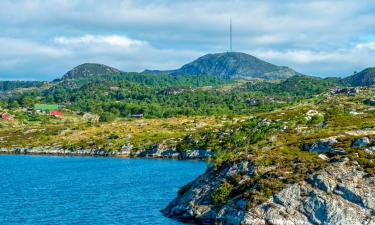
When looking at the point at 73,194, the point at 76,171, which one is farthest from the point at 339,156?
the point at 76,171

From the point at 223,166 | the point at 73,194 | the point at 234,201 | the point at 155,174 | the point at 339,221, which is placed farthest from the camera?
the point at 155,174

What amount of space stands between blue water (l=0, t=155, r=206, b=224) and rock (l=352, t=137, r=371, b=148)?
4073cm

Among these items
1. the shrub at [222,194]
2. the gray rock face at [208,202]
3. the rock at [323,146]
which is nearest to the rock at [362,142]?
the rock at [323,146]

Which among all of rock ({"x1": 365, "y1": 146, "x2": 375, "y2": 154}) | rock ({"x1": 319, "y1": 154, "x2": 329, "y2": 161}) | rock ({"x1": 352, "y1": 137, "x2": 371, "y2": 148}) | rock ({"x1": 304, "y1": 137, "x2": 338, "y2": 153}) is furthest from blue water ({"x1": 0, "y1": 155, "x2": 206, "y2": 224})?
rock ({"x1": 352, "y1": 137, "x2": 371, "y2": 148})

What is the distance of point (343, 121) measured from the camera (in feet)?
577

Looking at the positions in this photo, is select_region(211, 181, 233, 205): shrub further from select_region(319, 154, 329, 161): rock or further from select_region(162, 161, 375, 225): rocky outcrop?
select_region(319, 154, 329, 161): rock

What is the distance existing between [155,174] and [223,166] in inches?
2510

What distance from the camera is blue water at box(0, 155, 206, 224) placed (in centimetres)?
10438

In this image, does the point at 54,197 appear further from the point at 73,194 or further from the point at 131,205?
the point at 131,205

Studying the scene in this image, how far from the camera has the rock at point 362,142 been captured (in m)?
108

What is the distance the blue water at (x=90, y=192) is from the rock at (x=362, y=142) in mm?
40725

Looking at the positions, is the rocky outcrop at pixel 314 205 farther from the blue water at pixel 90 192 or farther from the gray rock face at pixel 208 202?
the blue water at pixel 90 192

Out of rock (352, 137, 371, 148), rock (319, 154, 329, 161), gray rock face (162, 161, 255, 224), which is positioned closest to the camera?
gray rock face (162, 161, 255, 224)

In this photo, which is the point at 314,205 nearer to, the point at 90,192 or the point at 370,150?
the point at 370,150
